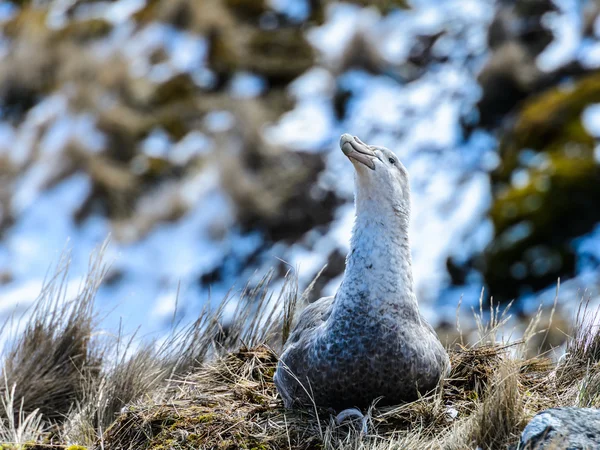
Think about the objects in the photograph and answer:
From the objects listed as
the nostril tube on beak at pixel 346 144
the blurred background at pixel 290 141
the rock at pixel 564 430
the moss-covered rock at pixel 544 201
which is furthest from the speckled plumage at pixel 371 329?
the moss-covered rock at pixel 544 201

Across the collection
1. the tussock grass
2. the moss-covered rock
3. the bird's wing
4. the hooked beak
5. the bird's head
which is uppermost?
the hooked beak

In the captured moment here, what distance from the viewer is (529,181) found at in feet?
26.3

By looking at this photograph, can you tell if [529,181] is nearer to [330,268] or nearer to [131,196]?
[330,268]

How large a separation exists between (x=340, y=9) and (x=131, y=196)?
4.70 m

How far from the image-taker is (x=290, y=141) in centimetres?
1075

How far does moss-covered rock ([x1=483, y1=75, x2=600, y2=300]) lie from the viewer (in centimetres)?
736

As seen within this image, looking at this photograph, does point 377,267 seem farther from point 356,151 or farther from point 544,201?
point 544,201

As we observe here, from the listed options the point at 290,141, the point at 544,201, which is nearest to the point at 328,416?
the point at 544,201

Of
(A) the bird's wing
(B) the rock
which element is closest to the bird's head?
(A) the bird's wing

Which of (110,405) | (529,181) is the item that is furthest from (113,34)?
(110,405)

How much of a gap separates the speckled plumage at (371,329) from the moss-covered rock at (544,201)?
4.19 m

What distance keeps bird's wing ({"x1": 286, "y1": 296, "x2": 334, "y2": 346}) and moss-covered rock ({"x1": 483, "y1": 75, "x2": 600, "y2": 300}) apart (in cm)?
405

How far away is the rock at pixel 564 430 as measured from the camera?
242 cm

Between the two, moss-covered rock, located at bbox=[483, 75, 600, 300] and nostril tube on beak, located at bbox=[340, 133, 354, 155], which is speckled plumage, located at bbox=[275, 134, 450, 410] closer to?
nostril tube on beak, located at bbox=[340, 133, 354, 155]
